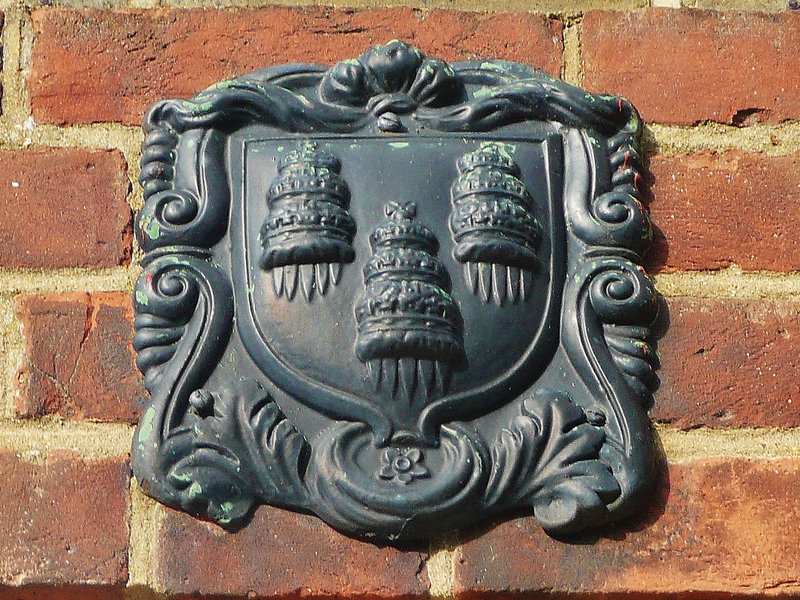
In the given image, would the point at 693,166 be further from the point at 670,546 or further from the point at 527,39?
the point at 670,546

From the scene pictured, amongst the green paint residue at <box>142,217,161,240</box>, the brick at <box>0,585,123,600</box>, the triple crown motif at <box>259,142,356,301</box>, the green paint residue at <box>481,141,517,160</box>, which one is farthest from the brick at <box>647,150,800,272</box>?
the brick at <box>0,585,123,600</box>

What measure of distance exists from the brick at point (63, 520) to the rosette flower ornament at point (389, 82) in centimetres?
37

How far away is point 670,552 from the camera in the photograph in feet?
3.27

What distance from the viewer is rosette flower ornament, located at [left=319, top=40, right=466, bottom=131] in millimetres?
1098

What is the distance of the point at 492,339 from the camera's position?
1018mm

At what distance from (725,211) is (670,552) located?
31 centimetres

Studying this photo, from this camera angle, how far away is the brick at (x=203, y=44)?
1149mm

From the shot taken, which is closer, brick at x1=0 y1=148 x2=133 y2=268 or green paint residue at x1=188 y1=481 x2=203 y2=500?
green paint residue at x1=188 y1=481 x2=203 y2=500

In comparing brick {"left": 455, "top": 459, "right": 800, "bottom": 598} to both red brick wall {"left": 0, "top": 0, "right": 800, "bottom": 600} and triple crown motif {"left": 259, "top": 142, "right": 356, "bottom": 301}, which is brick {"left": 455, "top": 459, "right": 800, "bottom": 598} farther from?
triple crown motif {"left": 259, "top": 142, "right": 356, "bottom": 301}

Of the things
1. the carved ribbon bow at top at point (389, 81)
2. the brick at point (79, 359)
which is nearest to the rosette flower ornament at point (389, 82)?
the carved ribbon bow at top at point (389, 81)

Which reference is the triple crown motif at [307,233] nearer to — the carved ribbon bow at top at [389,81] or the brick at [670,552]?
the carved ribbon bow at top at [389,81]

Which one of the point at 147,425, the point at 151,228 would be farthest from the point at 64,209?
the point at 147,425

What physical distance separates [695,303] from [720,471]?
15 cm

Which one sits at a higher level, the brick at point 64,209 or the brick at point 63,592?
the brick at point 64,209
